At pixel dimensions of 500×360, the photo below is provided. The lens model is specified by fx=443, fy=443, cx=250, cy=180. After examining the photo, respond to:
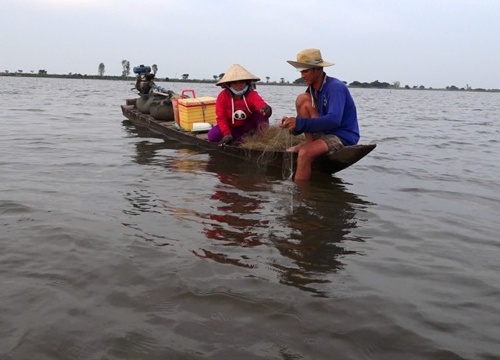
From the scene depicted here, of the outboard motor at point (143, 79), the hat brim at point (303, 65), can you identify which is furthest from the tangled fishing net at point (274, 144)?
the outboard motor at point (143, 79)

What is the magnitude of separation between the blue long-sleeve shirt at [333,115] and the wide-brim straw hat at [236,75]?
58.4 inches

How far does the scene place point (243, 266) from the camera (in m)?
3.40

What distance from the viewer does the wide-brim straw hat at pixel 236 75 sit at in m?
7.31

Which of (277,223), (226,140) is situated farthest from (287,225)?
(226,140)

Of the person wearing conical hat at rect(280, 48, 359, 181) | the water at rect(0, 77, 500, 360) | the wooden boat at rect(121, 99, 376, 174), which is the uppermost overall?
the person wearing conical hat at rect(280, 48, 359, 181)

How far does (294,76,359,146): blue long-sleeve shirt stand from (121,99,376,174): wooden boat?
0.91ft

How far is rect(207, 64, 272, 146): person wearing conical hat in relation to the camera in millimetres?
7434

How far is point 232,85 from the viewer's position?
296 inches

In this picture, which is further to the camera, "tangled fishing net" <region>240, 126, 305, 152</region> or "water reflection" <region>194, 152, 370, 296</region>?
"tangled fishing net" <region>240, 126, 305, 152</region>

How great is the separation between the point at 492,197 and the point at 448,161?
9.81 feet

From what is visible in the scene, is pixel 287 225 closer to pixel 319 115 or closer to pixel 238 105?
pixel 319 115

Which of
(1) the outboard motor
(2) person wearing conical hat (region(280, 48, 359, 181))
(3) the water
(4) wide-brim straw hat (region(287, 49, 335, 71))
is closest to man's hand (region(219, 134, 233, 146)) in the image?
(3) the water

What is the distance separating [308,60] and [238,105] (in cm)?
211

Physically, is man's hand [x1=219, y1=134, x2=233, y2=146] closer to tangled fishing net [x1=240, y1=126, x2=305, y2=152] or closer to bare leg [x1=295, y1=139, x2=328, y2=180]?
tangled fishing net [x1=240, y1=126, x2=305, y2=152]
